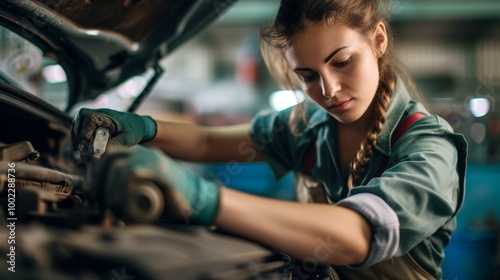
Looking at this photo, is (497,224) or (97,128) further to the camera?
(497,224)

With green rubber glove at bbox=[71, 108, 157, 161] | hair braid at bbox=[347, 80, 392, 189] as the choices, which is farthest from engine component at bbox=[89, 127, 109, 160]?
hair braid at bbox=[347, 80, 392, 189]

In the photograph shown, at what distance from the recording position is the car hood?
991 mm

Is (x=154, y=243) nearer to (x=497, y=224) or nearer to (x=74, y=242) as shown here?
(x=74, y=242)

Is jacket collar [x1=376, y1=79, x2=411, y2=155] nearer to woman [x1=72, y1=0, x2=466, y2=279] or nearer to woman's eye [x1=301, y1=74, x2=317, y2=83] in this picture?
woman [x1=72, y1=0, x2=466, y2=279]

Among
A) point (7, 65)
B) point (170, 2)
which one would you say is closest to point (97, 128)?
point (170, 2)

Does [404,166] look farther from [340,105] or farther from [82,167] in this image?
[82,167]

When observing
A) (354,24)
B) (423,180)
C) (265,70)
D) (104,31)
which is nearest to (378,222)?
(423,180)

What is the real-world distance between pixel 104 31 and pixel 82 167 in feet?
1.15

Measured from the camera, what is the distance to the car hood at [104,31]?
991 millimetres

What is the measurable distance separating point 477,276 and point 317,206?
218cm

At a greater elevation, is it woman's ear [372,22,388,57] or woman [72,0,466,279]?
woman's ear [372,22,388,57]

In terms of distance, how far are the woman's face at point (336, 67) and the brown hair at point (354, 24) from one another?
2 cm

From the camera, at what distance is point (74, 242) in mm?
491

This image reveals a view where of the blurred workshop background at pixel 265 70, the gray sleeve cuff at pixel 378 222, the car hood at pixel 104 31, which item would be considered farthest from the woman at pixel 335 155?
the blurred workshop background at pixel 265 70
